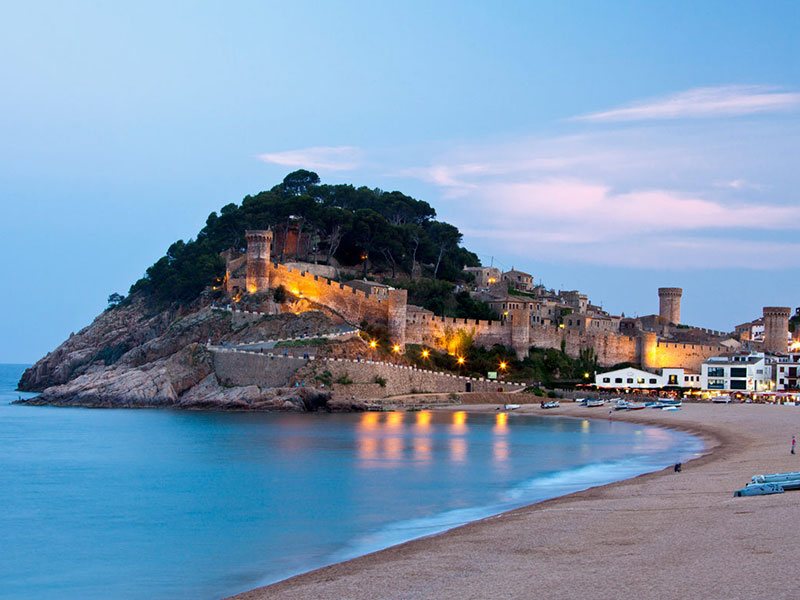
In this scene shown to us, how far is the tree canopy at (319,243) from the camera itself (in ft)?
177

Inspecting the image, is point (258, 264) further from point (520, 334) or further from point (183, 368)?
point (520, 334)

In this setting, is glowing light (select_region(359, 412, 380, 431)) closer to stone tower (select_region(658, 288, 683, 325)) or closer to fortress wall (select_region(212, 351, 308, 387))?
fortress wall (select_region(212, 351, 308, 387))

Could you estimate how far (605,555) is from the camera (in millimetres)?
10672

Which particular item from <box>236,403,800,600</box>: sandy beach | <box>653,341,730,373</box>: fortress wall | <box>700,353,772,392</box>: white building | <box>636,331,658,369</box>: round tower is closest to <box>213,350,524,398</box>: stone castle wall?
<box>636,331,658,369</box>: round tower

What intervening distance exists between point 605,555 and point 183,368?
117 ft

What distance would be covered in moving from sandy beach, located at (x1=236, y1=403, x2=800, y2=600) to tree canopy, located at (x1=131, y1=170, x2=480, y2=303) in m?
39.1

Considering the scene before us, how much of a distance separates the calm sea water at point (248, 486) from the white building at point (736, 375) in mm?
13344

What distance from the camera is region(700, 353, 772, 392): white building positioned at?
163ft

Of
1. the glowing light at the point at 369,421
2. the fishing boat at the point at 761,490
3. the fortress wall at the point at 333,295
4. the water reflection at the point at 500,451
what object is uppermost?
the fortress wall at the point at 333,295

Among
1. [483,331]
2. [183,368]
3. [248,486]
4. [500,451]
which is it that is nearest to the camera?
[248,486]

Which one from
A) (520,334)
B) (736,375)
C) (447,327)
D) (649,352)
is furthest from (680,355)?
(447,327)

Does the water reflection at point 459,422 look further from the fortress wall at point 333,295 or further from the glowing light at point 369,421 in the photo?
the fortress wall at point 333,295

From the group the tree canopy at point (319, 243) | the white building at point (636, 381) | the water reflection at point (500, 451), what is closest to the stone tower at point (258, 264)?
the tree canopy at point (319, 243)

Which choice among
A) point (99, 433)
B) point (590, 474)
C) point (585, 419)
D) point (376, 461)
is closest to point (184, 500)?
point (376, 461)
